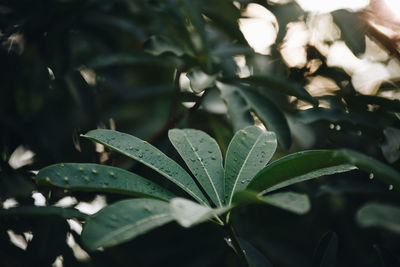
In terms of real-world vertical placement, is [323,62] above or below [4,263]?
above

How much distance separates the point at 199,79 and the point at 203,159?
310 millimetres

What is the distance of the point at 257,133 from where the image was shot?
68cm

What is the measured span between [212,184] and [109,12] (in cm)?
92

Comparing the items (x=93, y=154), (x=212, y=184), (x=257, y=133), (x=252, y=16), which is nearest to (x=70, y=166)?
(x=212, y=184)

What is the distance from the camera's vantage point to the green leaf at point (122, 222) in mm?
408

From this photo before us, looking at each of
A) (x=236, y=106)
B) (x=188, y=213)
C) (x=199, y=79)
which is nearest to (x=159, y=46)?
(x=199, y=79)

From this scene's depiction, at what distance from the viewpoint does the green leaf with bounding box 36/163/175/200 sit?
0.51 meters

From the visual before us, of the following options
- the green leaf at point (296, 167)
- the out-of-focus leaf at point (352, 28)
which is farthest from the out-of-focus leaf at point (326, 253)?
the out-of-focus leaf at point (352, 28)


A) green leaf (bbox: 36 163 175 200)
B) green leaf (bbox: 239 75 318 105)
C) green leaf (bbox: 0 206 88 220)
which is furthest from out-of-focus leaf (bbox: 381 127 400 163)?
green leaf (bbox: 0 206 88 220)

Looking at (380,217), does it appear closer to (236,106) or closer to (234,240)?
(234,240)

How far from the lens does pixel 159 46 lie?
933mm

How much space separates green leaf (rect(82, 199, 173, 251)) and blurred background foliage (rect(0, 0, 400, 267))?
1.33 feet

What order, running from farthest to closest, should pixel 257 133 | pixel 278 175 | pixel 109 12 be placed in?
pixel 109 12
pixel 257 133
pixel 278 175

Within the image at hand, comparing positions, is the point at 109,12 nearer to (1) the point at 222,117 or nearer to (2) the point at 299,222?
(1) the point at 222,117
